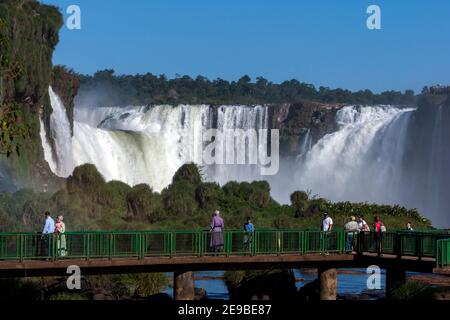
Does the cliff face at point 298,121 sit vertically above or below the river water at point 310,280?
above

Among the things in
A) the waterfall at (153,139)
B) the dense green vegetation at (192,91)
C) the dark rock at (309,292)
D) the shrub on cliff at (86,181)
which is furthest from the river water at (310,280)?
the dense green vegetation at (192,91)

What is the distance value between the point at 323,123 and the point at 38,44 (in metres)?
36.2

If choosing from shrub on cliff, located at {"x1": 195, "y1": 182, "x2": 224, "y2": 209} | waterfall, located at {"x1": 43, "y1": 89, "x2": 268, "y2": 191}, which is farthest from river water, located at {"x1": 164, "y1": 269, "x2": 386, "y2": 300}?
waterfall, located at {"x1": 43, "y1": 89, "x2": 268, "y2": 191}

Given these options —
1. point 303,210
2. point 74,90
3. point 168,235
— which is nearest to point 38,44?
point 74,90

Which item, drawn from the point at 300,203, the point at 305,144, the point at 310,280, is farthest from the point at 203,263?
the point at 305,144

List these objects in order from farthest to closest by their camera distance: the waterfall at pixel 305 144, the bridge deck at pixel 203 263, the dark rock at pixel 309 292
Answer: the waterfall at pixel 305 144 < the dark rock at pixel 309 292 < the bridge deck at pixel 203 263

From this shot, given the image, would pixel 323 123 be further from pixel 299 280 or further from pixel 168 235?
pixel 168 235

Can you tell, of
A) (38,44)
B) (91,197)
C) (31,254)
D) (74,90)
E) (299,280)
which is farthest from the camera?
(74,90)

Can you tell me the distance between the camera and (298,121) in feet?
338

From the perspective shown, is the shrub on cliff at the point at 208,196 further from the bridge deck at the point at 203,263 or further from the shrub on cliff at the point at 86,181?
the bridge deck at the point at 203,263

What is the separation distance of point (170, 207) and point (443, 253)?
1400 inches

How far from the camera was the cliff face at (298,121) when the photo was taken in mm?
98500

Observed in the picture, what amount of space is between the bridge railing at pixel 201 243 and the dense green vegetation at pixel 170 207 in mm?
15301

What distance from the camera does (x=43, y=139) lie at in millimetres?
71938
